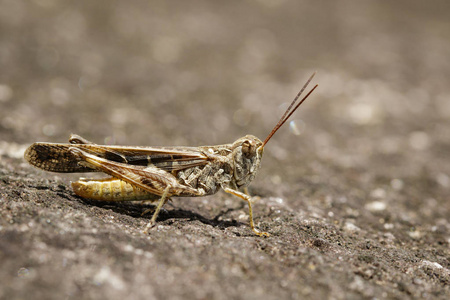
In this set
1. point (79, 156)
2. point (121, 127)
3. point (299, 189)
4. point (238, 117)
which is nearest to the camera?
point (79, 156)

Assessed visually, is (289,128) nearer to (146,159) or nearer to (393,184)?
(393,184)

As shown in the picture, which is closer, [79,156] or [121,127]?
[79,156]

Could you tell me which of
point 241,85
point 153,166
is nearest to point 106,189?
point 153,166

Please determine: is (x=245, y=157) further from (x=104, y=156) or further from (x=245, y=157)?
(x=104, y=156)

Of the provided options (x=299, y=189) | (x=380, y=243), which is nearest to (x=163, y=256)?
(x=380, y=243)

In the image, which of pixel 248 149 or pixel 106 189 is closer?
pixel 106 189

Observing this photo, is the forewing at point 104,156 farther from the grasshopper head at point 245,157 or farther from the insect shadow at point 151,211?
the grasshopper head at point 245,157
